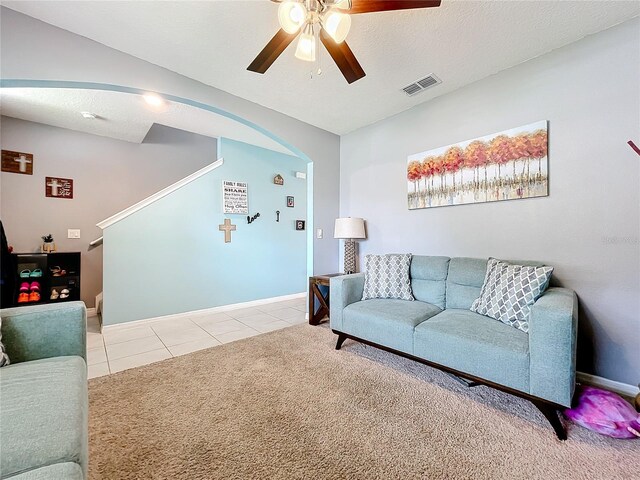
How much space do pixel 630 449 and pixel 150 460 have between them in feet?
7.65

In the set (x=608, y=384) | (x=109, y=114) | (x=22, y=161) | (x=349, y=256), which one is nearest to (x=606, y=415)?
(x=608, y=384)

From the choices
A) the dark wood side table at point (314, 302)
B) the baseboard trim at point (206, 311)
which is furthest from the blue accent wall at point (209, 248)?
the dark wood side table at point (314, 302)

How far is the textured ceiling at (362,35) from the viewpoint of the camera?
169 cm

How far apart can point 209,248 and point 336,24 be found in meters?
3.12

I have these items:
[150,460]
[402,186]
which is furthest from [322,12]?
[150,460]

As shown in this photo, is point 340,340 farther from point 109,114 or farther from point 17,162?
point 17,162

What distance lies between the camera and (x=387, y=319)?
2.00m

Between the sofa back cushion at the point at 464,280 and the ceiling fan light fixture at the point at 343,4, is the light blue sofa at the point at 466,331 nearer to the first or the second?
the sofa back cushion at the point at 464,280

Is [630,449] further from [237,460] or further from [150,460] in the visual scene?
[150,460]

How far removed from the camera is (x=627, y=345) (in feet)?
5.75

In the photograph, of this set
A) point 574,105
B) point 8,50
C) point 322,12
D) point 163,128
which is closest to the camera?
point 322,12

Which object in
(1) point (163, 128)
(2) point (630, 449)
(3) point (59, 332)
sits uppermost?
(1) point (163, 128)

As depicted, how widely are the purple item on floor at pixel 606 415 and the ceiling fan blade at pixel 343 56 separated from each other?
245cm

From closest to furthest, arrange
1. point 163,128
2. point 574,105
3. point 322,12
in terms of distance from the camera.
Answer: point 322,12
point 574,105
point 163,128
